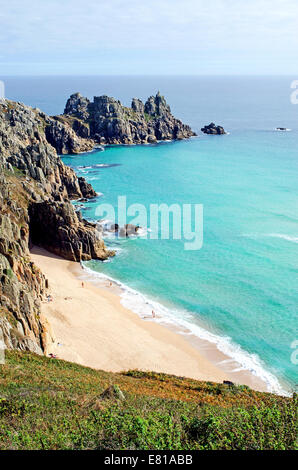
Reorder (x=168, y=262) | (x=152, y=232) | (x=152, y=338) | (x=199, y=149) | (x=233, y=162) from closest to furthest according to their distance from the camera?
(x=152, y=338) → (x=168, y=262) → (x=152, y=232) → (x=233, y=162) → (x=199, y=149)

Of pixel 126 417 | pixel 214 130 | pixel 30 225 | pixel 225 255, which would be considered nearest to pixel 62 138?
pixel 214 130

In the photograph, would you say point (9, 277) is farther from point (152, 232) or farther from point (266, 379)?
point (152, 232)

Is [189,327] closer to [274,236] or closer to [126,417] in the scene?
[126,417]

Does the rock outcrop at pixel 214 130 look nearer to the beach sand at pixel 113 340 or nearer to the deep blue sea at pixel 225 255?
the deep blue sea at pixel 225 255

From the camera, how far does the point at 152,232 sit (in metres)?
67.5

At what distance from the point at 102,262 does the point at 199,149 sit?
3345 inches

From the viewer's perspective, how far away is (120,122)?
468 feet

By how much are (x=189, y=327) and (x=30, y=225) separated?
30.4 metres

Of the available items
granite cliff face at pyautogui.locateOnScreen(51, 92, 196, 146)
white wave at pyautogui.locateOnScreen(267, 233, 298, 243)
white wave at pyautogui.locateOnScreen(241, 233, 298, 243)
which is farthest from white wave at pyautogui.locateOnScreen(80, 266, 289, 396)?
granite cliff face at pyautogui.locateOnScreen(51, 92, 196, 146)

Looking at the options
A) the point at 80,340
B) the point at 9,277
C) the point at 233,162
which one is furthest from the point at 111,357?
the point at 233,162

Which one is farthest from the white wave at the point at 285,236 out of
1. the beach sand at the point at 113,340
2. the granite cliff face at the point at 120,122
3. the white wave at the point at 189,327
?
the granite cliff face at the point at 120,122

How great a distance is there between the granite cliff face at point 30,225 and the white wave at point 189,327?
8329 mm

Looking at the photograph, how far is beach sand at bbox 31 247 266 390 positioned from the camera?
1396 inches

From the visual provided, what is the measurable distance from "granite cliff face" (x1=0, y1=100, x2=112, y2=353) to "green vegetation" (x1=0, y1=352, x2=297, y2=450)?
7.35m
